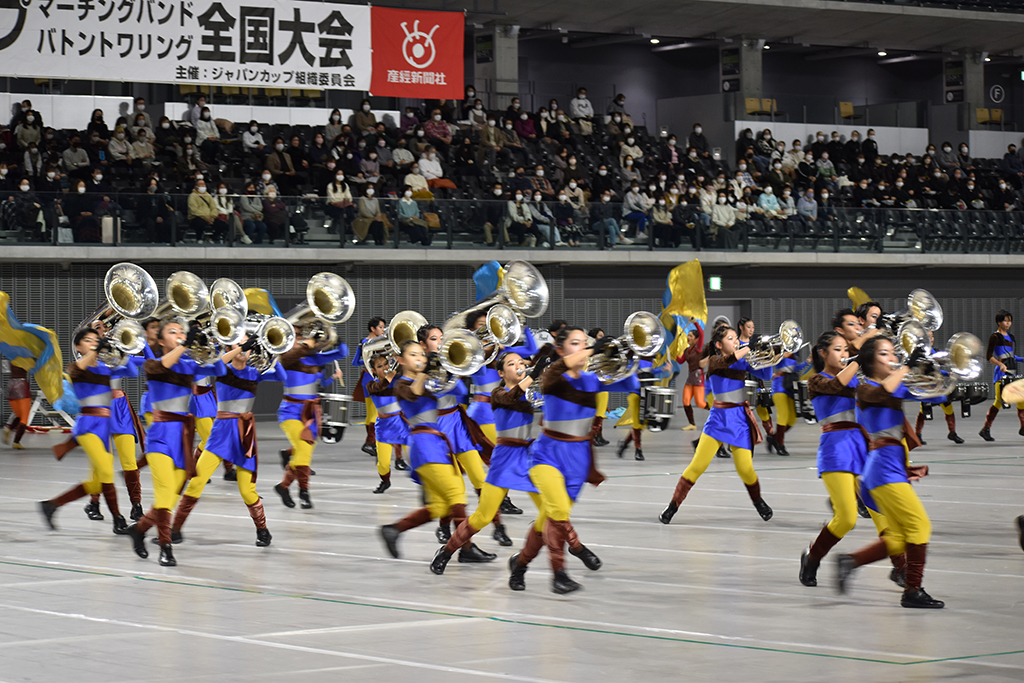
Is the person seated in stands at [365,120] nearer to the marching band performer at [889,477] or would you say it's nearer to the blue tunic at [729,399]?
the blue tunic at [729,399]

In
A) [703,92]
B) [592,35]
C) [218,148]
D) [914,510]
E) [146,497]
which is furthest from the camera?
[703,92]

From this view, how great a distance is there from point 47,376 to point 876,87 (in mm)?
30519

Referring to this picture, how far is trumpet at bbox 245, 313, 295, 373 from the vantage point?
12.4 meters

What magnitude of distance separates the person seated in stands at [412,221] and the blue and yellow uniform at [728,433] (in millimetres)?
14116

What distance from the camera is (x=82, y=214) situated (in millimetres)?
24156

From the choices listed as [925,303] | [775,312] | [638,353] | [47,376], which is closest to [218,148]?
[47,376]

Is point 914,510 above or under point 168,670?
above

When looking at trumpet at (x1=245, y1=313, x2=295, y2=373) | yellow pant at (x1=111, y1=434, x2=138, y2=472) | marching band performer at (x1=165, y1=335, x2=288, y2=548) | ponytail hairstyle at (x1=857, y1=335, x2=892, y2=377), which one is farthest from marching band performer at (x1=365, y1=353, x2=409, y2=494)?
ponytail hairstyle at (x1=857, y1=335, x2=892, y2=377)

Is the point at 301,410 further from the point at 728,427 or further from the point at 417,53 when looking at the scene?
the point at 417,53

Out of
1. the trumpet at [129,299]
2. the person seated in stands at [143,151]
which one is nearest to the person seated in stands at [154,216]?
the person seated in stands at [143,151]

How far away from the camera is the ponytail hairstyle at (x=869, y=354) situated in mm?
9008

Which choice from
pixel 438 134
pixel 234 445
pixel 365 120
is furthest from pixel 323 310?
pixel 438 134

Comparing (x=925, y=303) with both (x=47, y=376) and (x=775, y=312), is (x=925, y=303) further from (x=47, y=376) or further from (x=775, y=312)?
(x=775, y=312)

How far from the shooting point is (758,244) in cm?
3005
